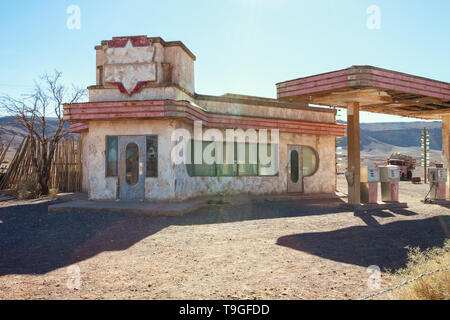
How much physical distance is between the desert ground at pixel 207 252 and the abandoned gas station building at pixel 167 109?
1.98 metres

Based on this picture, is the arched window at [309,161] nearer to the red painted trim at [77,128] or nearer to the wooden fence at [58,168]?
the red painted trim at [77,128]

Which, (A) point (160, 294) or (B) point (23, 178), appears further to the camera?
(B) point (23, 178)

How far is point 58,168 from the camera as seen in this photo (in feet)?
52.7

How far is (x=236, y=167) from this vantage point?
1374cm

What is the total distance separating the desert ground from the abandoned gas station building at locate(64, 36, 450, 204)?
1984 millimetres

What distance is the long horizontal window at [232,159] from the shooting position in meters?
12.9

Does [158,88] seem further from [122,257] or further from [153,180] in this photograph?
[122,257]

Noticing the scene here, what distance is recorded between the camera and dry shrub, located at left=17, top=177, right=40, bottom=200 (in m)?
14.4

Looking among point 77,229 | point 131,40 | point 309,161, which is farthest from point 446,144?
point 77,229

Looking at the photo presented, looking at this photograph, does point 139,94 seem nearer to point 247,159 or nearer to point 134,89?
point 134,89

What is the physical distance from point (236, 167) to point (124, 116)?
4974 mm

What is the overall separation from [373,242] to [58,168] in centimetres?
1449
